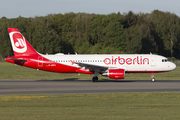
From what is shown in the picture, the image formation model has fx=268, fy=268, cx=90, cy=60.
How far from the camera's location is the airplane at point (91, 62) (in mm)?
34491

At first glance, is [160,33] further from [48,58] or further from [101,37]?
[48,58]

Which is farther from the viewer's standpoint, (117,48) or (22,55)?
(117,48)

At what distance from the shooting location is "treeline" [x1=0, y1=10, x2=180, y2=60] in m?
95.6

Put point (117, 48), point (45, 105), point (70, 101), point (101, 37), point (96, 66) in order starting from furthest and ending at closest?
point (101, 37) < point (117, 48) < point (96, 66) < point (70, 101) < point (45, 105)

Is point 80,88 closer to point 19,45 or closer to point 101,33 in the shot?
point 19,45

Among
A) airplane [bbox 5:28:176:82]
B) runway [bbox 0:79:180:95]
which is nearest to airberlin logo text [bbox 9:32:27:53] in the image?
airplane [bbox 5:28:176:82]

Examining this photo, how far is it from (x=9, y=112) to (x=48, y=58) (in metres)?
22.3

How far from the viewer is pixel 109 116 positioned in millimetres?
12742

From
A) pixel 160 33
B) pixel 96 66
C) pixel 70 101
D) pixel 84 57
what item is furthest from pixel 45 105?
pixel 160 33

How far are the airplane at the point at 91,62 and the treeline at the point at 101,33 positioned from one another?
2055 inches

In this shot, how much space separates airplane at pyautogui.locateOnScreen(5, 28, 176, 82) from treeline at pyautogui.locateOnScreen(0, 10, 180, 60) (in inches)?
2055

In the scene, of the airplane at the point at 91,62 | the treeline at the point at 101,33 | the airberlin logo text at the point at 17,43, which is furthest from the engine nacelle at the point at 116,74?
the treeline at the point at 101,33

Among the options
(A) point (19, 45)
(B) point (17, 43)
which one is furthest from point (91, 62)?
(B) point (17, 43)

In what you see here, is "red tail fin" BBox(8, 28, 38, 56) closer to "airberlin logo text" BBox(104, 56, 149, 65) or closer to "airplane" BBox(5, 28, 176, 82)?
"airplane" BBox(5, 28, 176, 82)
